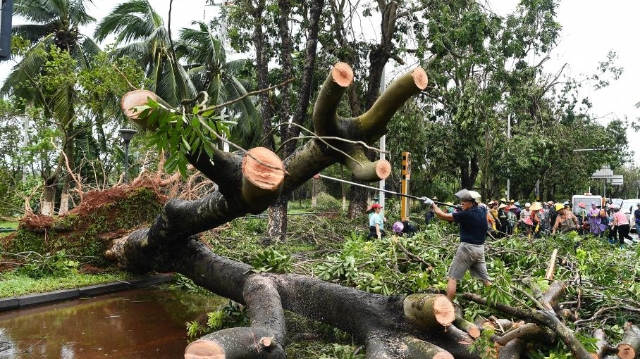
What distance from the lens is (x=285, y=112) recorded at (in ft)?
46.3

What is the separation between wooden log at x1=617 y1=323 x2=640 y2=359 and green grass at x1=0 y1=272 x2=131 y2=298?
26.4 ft

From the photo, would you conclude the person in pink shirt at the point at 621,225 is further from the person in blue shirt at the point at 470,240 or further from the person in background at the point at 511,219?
the person in blue shirt at the point at 470,240

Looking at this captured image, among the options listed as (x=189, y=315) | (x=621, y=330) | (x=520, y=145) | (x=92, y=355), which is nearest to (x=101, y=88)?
(x=189, y=315)

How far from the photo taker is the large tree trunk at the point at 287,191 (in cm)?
467

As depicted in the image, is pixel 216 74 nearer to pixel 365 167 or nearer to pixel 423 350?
pixel 365 167

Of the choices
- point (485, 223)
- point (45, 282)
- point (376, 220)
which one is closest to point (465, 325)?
point (485, 223)

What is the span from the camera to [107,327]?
719cm

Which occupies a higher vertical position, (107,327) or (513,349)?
(513,349)

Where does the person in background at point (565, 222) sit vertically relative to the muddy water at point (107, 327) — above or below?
above

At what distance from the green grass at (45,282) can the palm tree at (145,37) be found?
10600 millimetres

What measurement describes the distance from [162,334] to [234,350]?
2.96 m

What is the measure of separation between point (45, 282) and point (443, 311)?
284 inches

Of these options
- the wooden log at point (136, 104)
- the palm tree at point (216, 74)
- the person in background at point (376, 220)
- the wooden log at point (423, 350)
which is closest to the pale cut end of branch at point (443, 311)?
the wooden log at point (423, 350)

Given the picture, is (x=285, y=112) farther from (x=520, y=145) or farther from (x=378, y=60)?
(x=520, y=145)
